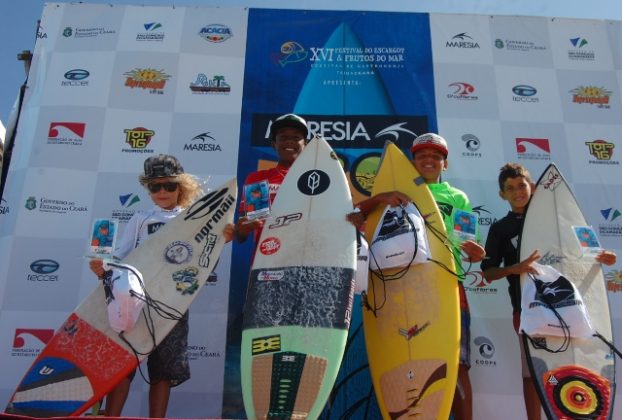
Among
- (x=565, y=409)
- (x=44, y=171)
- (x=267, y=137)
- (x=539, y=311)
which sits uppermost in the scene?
(x=267, y=137)

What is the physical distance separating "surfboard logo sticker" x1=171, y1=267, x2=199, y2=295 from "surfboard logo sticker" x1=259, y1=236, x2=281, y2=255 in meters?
0.46

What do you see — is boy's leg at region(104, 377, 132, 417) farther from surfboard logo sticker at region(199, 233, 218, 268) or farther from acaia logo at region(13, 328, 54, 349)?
acaia logo at region(13, 328, 54, 349)

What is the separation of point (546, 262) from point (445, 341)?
3.40ft

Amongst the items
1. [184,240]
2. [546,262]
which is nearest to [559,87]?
[546,262]

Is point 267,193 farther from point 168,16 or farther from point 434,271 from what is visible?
point 168,16

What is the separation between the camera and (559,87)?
4.86 metres

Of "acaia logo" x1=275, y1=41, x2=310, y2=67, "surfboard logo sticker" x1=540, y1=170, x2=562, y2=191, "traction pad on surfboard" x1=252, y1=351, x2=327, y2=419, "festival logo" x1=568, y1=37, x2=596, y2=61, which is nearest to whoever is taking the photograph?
"traction pad on surfboard" x1=252, y1=351, x2=327, y2=419

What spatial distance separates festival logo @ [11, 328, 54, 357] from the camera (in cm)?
387

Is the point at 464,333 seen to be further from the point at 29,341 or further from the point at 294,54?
the point at 29,341

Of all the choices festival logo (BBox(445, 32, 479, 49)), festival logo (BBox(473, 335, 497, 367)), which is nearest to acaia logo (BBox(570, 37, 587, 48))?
festival logo (BBox(445, 32, 479, 49))

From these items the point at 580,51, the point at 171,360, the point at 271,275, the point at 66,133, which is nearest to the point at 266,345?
the point at 271,275

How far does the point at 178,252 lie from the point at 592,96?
422 centimetres

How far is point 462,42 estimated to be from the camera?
4953 mm

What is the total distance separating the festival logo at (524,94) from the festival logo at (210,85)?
2790mm
